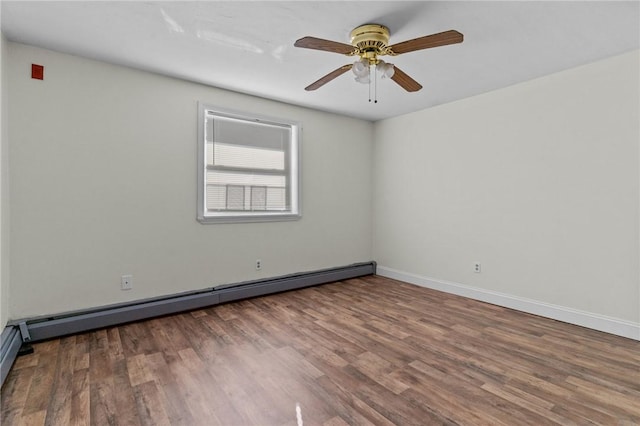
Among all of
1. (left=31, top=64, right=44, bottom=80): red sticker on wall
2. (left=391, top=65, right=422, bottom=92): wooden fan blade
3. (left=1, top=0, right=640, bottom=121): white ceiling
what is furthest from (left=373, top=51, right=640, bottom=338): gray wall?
(left=31, top=64, right=44, bottom=80): red sticker on wall

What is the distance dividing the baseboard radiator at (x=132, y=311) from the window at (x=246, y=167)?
31.9 inches

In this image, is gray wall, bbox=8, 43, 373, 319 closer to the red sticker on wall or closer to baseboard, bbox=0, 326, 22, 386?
the red sticker on wall

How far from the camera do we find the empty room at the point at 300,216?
1.93 meters

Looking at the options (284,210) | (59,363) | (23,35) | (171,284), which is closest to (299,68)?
(284,210)

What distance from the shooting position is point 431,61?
9.34ft

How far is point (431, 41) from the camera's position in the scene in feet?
6.57

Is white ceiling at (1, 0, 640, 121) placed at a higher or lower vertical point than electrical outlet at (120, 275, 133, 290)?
→ higher

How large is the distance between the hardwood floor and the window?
1.28m

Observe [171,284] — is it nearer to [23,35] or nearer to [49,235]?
[49,235]

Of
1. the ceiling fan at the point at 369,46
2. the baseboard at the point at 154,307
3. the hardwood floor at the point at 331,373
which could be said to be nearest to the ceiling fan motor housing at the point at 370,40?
the ceiling fan at the point at 369,46

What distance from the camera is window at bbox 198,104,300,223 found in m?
3.57

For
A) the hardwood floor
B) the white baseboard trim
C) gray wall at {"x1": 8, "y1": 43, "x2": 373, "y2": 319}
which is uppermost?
gray wall at {"x1": 8, "y1": 43, "x2": 373, "y2": 319}

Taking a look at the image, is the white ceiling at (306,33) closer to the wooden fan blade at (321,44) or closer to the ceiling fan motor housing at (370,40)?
the ceiling fan motor housing at (370,40)

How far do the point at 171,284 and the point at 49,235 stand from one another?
1114mm
